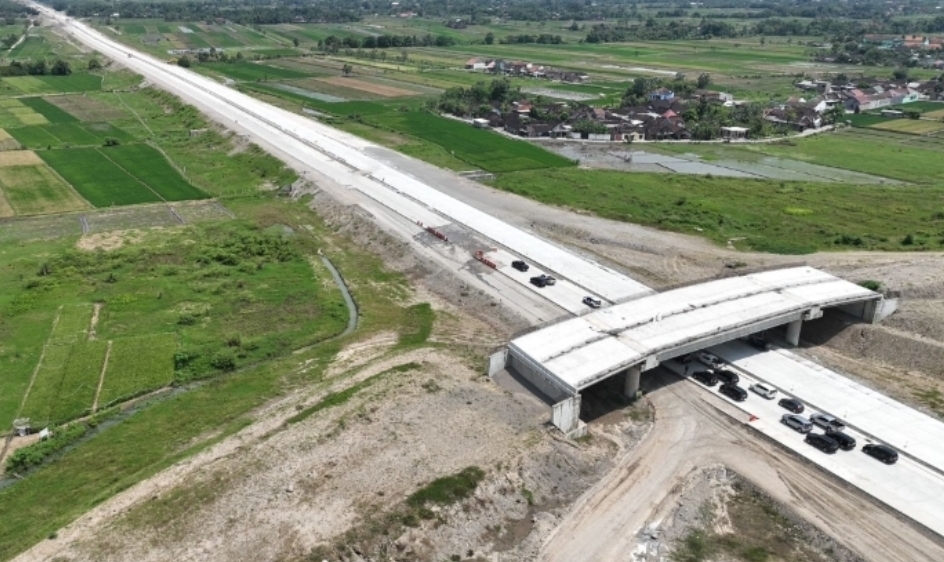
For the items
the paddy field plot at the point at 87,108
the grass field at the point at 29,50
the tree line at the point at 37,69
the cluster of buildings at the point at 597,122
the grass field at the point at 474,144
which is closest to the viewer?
the grass field at the point at 474,144

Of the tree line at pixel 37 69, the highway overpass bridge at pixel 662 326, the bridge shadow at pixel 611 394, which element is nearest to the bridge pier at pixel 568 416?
the highway overpass bridge at pixel 662 326

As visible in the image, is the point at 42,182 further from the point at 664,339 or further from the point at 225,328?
the point at 664,339

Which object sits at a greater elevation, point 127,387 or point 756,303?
point 756,303

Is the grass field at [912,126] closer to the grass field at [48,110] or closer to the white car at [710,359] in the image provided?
the white car at [710,359]

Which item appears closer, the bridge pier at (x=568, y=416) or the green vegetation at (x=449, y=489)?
the green vegetation at (x=449, y=489)

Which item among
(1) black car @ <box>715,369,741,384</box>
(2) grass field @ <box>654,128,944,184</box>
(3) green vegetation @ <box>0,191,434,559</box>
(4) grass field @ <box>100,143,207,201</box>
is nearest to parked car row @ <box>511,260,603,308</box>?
(3) green vegetation @ <box>0,191,434,559</box>

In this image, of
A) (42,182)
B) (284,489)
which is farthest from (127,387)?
(42,182)
